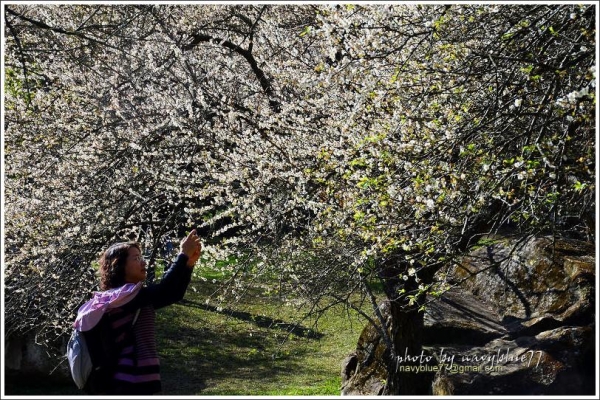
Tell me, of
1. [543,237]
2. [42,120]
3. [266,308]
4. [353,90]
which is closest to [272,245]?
[353,90]

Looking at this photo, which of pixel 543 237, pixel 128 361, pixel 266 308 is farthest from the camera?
pixel 266 308

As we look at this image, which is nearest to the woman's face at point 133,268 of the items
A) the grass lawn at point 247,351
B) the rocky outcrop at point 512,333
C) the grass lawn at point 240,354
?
the rocky outcrop at point 512,333

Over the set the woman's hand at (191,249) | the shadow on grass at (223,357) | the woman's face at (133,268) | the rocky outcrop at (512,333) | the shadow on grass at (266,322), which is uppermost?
the woman's hand at (191,249)

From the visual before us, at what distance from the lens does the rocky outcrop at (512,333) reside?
755 cm

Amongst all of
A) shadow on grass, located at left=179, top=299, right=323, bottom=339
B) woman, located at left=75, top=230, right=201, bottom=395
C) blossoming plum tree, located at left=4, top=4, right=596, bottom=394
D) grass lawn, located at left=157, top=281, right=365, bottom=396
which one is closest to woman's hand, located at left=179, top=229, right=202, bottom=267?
woman, located at left=75, top=230, right=201, bottom=395

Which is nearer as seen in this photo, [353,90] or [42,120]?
[353,90]

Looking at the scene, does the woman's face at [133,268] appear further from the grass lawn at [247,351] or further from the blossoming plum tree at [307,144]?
the grass lawn at [247,351]

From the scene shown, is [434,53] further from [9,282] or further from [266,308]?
[266,308]

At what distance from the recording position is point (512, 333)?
880 cm

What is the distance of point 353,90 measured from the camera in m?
7.07

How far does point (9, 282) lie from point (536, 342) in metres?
5.98

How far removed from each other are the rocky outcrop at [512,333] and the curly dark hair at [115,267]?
12.4 feet

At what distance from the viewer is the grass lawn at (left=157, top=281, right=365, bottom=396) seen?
407 inches

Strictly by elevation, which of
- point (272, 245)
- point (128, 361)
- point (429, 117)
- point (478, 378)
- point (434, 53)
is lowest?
point (478, 378)
